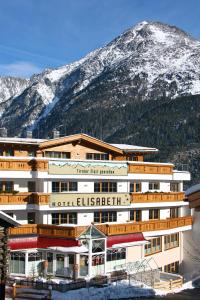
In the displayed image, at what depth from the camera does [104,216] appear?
48719 millimetres

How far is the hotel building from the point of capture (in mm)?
43031

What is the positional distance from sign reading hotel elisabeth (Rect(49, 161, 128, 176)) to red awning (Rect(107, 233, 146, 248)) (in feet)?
A: 18.8

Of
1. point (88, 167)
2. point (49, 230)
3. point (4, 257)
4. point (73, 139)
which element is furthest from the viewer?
point (73, 139)

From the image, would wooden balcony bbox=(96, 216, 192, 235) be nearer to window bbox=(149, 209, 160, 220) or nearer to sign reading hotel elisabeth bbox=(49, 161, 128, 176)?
window bbox=(149, 209, 160, 220)

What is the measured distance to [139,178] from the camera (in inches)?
1989

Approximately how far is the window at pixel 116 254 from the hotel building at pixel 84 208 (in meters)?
0.08

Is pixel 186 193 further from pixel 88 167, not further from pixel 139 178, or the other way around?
pixel 88 167

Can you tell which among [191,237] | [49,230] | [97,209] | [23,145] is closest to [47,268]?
[49,230]

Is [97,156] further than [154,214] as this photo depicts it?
No

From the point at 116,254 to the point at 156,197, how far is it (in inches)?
341

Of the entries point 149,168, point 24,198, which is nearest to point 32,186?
point 24,198

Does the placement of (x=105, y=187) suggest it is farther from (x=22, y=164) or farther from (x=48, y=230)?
(x=22, y=164)

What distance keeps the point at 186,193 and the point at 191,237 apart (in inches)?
201

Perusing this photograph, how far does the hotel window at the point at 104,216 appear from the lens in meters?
48.2
